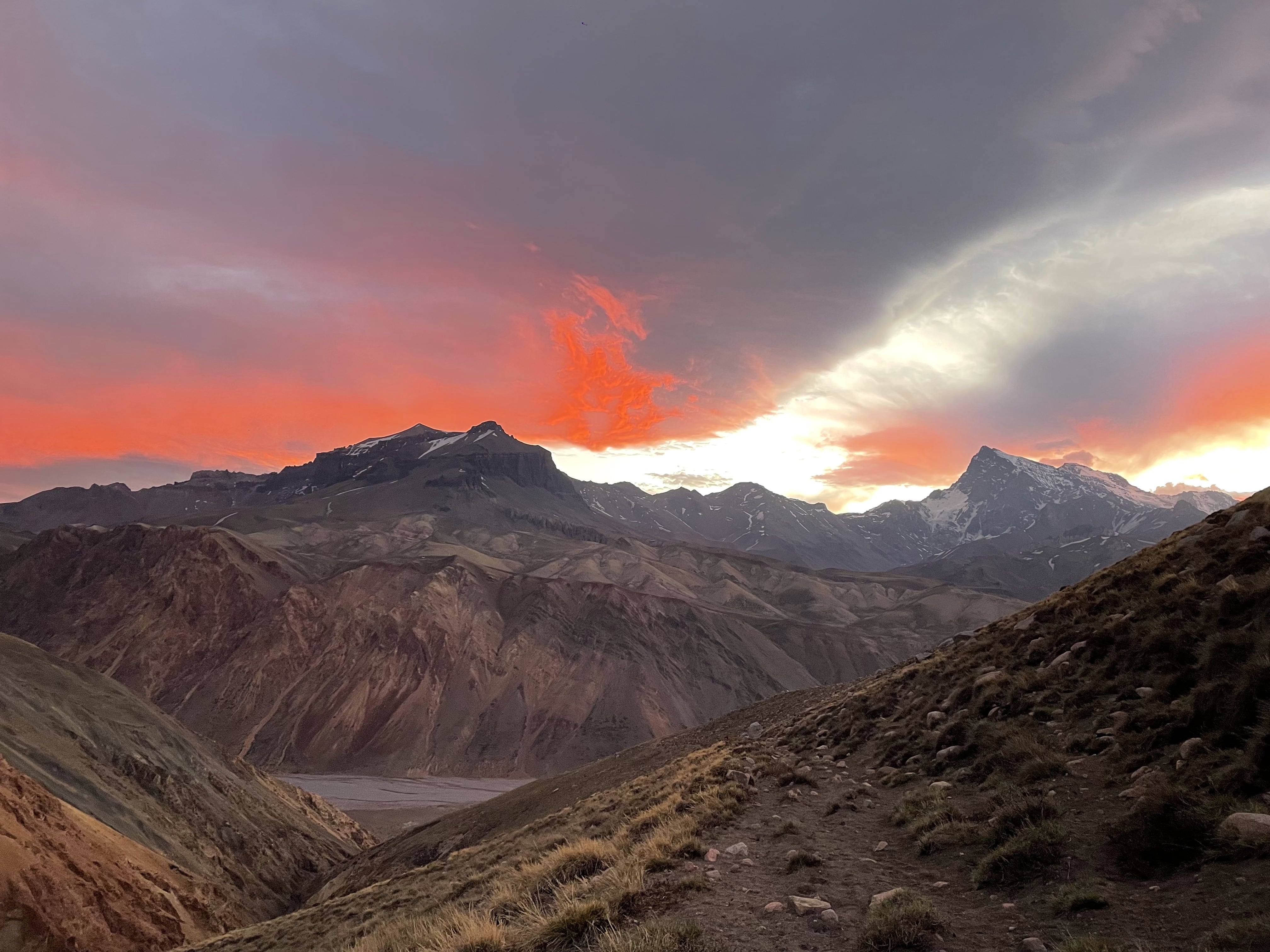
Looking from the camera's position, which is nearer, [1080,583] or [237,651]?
[1080,583]

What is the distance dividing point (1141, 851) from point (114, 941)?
3461cm

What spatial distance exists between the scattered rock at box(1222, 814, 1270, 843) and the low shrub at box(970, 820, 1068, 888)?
174 centimetres

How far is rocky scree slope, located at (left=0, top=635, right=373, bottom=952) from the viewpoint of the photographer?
23719 millimetres

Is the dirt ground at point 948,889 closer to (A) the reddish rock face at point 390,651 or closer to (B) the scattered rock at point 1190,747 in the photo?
(B) the scattered rock at point 1190,747

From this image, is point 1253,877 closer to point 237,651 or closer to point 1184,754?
point 1184,754

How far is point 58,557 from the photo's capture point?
15025cm

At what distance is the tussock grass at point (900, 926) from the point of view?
6016 mm

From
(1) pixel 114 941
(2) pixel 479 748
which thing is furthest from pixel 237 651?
(1) pixel 114 941

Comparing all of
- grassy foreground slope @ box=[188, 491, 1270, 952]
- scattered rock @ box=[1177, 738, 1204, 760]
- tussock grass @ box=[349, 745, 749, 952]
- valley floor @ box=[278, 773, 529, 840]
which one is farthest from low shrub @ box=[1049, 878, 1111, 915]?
valley floor @ box=[278, 773, 529, 840]

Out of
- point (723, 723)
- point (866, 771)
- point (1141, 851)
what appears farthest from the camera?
point (723, 723)

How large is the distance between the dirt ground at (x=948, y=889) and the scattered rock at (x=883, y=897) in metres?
0.16

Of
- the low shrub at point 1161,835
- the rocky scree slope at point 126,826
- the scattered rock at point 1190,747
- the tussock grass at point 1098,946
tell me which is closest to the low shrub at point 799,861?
the low shrub at point 1161,835

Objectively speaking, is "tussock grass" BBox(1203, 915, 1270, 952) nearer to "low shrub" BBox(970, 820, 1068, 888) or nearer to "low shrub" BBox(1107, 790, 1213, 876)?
"low shrub" BBox(1107, 790, 1213, 876)

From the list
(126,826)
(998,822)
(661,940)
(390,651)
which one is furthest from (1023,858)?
(390,651)
